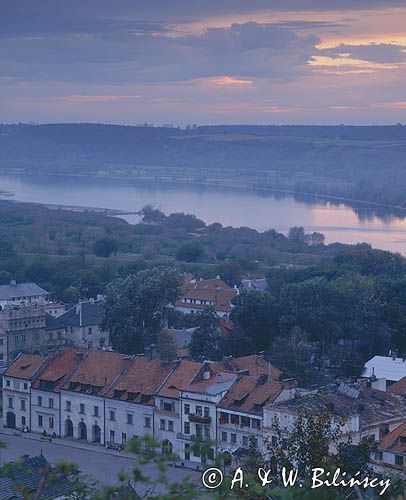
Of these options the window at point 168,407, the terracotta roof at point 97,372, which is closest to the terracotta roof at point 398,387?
the window at point 168,407

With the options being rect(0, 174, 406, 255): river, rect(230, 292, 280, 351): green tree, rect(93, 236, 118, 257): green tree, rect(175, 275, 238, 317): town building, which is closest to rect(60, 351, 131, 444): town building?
rect(230, 292, 280, 351): green tree

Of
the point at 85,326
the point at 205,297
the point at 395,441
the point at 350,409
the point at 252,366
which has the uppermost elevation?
the point at 350,409

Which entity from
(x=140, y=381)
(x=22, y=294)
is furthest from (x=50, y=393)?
(x=22, y=294)

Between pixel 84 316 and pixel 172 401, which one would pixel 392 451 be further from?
pixel 84 316

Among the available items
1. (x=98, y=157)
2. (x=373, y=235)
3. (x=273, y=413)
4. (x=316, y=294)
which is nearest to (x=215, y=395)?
(x=273, y=413)

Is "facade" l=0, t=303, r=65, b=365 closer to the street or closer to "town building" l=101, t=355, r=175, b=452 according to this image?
the street
